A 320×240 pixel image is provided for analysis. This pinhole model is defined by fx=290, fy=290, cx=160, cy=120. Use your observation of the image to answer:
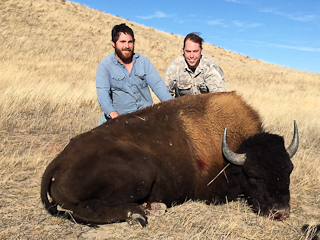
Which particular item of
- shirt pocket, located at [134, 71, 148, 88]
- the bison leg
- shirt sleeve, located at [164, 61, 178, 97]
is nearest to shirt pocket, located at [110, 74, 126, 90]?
shirt pocket, located at [134, 71, 148, 88]

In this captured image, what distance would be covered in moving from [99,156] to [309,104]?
11.0 metres

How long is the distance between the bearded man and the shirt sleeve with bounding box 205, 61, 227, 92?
1.25 m

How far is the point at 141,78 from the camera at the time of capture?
5277mm

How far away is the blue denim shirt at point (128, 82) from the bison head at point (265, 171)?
6.83 ft


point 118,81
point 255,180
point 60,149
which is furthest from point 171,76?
point 255,180

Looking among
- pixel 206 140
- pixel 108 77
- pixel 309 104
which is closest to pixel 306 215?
pixel 206 140

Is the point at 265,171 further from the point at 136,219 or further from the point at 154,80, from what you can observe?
the point at 154,80

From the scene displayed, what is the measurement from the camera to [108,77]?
5039mm

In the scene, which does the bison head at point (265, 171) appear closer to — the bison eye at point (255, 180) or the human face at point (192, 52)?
the bison eye at point (255, 180)

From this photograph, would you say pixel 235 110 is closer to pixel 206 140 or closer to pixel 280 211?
pixel 206 140

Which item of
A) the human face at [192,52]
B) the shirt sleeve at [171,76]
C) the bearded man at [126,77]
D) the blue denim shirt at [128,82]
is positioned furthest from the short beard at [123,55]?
the shirt sleeve at [171,76]

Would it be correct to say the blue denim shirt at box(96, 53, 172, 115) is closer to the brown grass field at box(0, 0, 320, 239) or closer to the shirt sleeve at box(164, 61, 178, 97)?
the shirt sleeve at box(164, 61, 178, 97)

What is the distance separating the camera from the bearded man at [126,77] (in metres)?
4.88

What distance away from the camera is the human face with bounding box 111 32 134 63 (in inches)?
187
